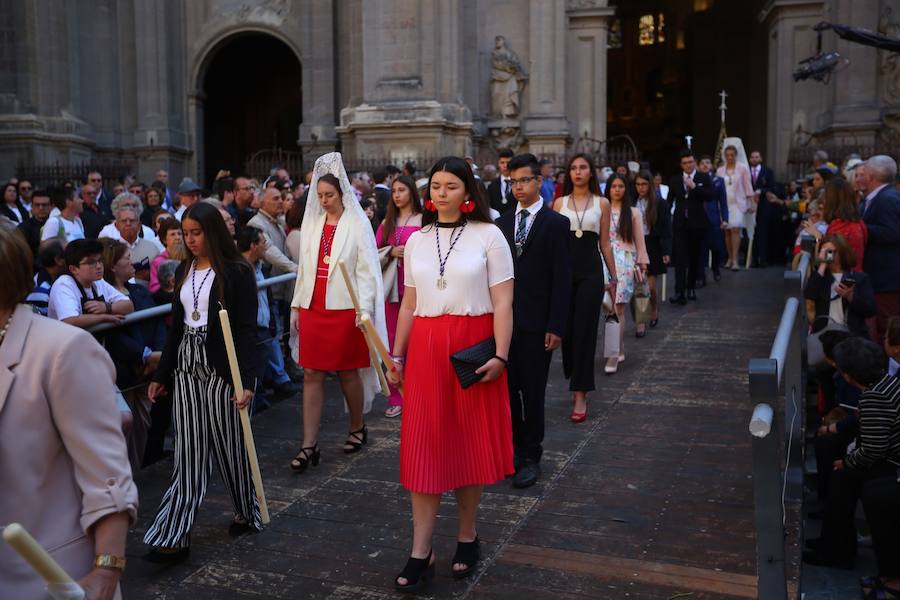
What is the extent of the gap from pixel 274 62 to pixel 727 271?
719 inches

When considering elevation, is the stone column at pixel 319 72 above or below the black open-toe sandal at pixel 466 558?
above

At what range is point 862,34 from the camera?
33.3 feet

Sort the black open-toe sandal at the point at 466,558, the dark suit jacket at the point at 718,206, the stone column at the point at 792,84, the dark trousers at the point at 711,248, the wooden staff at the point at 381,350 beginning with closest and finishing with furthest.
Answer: the black open-toe sandal at the point at 466,558
the wooden staff at the point at 381,350
the dark trousers at the point at 711,248
the dark suit jacket at the point at 718,206
the stone column at the point at 792,84

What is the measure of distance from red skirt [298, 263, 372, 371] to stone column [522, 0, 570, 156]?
17031mm

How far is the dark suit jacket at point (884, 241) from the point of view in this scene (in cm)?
838

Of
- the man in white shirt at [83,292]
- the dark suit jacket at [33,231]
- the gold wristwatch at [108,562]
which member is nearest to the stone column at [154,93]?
the dark suit jacket at [33,231]

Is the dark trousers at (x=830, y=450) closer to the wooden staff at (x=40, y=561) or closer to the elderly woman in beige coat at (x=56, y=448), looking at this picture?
the elderly woman in beige coat at (x=56, y=448)

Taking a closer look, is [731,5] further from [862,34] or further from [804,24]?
[862,34]

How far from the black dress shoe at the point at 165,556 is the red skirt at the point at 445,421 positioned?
1.42 meters

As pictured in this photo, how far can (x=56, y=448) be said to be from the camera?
253 cm

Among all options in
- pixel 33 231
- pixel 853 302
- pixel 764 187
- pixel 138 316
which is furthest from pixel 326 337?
pixel 764 187

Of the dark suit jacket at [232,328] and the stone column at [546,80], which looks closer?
the dark suit jacket at [232,328]

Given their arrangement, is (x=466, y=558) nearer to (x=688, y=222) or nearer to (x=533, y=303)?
(x=533, y=303)

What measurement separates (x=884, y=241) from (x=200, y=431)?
609 centimetres
